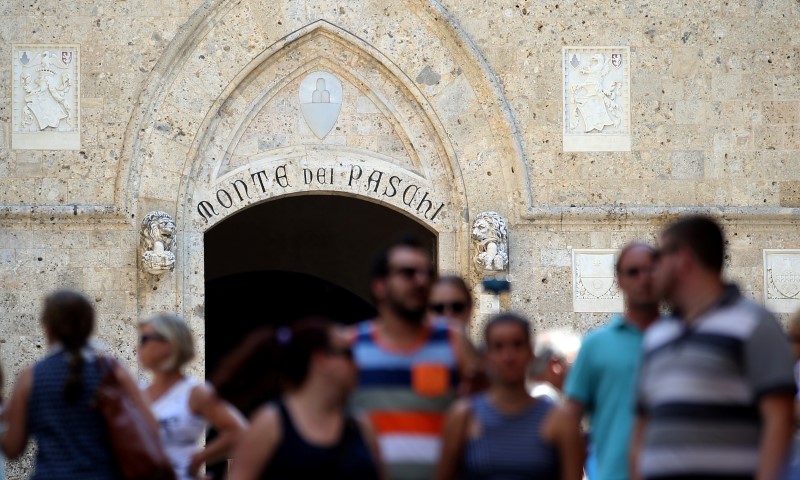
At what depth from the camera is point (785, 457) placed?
584 cm

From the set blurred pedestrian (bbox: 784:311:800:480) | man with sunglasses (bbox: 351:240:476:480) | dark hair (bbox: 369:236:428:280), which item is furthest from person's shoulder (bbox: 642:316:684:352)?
blurred pedestrian (bbox: 784:311:800:480)

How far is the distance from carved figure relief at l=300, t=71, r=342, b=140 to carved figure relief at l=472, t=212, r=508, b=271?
1499 mm

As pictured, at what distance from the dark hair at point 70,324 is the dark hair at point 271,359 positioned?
0.62 metres

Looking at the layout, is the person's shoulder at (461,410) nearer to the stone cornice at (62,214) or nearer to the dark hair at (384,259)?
the dark hair at (384,259)

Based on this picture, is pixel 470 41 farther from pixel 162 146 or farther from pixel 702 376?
pixel 702 376

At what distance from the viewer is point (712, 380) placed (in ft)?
19.7

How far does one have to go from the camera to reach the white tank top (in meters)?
7.80

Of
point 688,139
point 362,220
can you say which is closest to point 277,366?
point 688,139

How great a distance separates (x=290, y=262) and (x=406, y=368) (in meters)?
13.8

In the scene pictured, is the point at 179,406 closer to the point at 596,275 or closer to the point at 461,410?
the point at 461,410

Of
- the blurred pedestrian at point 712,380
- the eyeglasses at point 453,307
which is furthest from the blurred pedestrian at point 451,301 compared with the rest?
the blurred pedestrian at point 712,380

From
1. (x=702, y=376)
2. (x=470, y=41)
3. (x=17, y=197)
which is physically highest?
(x=470, y=41)

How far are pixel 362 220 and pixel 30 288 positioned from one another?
21.6 ft

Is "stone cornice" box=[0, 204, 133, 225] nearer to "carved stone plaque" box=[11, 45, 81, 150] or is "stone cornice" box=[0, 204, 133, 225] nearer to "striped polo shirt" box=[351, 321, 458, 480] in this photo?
"carved stone plaque" box=[11, 45, 81, 150]
